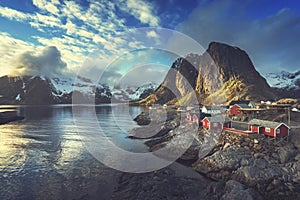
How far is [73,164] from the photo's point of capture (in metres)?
27.7

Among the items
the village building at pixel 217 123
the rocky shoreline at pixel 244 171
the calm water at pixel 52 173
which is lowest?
the calm water at pixel 52 173

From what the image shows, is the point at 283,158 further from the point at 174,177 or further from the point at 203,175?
the point at 174,177

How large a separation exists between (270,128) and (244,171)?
12.1 metres

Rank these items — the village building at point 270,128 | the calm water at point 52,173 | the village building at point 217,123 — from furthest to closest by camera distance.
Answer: the village building at point 217,123, the village building at point 270,128, the calm water at point 52,173

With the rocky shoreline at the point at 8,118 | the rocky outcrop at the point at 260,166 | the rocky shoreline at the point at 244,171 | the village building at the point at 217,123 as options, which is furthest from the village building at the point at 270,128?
the rocky shoreline at the point at 8,118

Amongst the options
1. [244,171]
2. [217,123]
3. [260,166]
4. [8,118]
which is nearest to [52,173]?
[244,171]

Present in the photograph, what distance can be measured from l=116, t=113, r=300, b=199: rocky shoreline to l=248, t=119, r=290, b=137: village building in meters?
1.18

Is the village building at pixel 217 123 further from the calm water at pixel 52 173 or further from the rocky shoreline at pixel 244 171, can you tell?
the calm water at pixel 52 173

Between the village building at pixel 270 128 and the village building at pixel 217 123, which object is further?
the village building at pixel 217 123

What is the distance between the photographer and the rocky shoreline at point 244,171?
1876 centimetres

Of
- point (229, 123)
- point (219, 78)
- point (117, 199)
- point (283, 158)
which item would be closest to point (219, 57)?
point (219, 78)

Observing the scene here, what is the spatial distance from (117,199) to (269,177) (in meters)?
16.1

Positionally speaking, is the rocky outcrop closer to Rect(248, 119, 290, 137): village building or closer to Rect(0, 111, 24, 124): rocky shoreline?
Rect(248, 119, 290, 137): village building

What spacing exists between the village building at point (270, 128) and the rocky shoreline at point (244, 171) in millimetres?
1180
